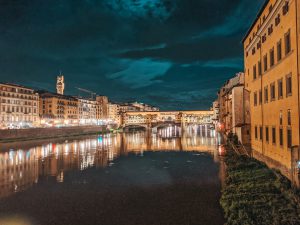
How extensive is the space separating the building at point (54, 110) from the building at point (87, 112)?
1237cm

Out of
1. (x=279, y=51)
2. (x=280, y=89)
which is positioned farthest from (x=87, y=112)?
(x=280, y=89)

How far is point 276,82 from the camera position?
22250 millimetres

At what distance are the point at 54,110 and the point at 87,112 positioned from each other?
37.8m

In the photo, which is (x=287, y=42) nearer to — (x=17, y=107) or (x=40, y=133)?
(x=40, y=133)

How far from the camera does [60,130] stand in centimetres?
9988

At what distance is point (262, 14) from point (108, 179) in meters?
21.4

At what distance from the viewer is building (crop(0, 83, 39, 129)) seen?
96.8m

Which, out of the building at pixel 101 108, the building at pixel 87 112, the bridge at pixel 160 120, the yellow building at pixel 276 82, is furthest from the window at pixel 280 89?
the building at pixel 101 108

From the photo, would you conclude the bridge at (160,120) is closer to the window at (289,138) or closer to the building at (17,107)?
the building at (17,107)

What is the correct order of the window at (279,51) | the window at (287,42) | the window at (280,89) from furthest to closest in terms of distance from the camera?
1. the window at (279,51)
2. the window at (280,89)
3. the window at (287,42)

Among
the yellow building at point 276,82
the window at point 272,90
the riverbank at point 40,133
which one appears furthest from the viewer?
the riverbank at point 40,133

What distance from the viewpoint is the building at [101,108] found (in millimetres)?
185950

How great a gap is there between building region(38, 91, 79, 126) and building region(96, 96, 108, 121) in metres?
40.4

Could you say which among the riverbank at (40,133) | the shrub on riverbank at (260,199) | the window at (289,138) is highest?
the window at (289,138)
